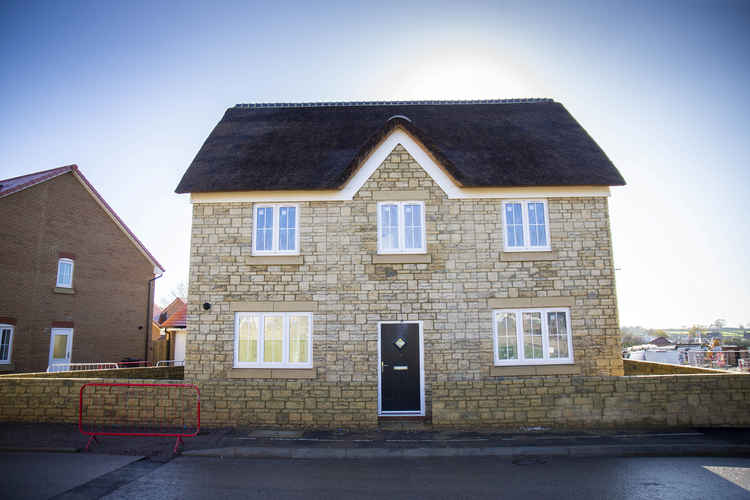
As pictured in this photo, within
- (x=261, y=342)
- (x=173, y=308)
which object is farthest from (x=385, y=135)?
(x=173, y=308)

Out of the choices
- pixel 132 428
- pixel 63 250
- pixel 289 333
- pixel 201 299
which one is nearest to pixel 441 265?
pixel 289 333

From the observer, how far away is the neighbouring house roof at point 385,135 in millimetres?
12430

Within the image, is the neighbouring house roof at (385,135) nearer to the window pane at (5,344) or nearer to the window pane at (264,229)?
the window pane at (264,229)

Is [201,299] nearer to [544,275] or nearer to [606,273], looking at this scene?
[544,275]

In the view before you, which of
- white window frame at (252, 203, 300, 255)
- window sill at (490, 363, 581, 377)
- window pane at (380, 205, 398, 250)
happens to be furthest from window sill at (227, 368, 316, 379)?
window sill at (490, 363, 581, 377)

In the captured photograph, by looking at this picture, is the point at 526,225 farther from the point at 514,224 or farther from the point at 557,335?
the point at 557,335

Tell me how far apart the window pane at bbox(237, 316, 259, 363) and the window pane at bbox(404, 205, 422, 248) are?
4585 millimetres

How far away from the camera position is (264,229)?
12.6 m

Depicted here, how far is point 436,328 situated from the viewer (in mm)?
11953

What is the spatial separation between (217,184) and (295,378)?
5598mm

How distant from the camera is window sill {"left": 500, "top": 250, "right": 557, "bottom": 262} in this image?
12.2 meters

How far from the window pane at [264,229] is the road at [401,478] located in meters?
5.51

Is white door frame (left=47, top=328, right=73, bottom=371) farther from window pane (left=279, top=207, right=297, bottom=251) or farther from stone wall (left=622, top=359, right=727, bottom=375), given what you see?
stone wall (left=622, top=359, right=727, bottom=375)

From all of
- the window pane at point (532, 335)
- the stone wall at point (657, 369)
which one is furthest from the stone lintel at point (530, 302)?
the stone wall at point (657, 369)
